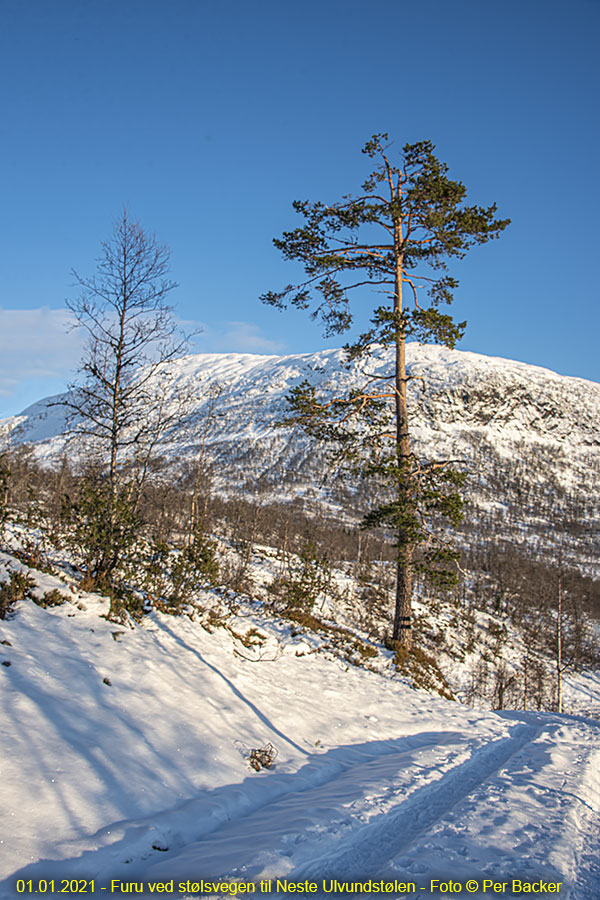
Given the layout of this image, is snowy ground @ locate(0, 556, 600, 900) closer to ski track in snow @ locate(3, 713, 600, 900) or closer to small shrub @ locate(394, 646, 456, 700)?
ski track in snow @ locate(3, 713, 600, 900)

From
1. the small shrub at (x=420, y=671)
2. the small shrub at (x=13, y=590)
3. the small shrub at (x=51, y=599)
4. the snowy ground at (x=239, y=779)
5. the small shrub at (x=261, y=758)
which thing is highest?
the small shrub at (x=13, y=590)

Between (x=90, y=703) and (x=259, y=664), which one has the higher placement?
(x=90, y=703)

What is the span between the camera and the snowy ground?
336 cm

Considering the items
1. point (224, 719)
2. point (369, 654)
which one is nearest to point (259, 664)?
point (224, 719)

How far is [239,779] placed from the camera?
5301 mm

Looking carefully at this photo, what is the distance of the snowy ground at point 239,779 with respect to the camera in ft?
11.0

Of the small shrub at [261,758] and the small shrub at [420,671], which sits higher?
the small shrub at [261,758]

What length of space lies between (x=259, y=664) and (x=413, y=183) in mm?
13155

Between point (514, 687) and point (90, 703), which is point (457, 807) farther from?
point (514, 687)

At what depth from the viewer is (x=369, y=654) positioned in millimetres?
12195

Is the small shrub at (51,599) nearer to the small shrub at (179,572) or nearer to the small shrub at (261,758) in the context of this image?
the small shrub at (179,572)

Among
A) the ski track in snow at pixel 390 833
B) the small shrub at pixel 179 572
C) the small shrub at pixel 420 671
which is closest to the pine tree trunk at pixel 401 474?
the small shrub at pixel 420 671

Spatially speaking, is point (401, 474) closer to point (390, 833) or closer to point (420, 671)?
point (420, 671)

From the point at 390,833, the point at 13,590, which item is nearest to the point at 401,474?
the point at 390,833
